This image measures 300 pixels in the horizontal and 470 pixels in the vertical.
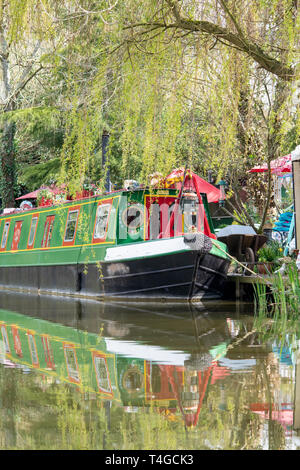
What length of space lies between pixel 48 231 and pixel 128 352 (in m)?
9.76

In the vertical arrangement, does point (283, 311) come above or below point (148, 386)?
above

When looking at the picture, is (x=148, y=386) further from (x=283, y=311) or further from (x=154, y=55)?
(x=283, y=311)

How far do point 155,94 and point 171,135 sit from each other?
389 mm

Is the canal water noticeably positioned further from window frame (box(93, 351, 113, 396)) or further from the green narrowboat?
the green narrowboat

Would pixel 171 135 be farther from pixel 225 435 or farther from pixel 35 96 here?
pixel 35 96

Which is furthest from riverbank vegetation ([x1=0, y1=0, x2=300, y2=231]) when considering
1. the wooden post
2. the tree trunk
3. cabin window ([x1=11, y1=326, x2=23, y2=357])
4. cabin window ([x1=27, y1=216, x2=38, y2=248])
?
the tree trunk

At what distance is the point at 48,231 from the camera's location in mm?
16312

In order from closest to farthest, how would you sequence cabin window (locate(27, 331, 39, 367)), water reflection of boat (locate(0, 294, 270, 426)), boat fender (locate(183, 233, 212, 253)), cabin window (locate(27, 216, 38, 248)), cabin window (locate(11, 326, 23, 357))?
water reflection of boat (locate(0, 294, 270, 426)), cabin window (locate(27, 331, 39, 367)), cabin window (locate(11, 326, 23, 357)), boat fender (locate(183, 233, 212, 253)), cabin window (locate(27, 216, 38, 248))

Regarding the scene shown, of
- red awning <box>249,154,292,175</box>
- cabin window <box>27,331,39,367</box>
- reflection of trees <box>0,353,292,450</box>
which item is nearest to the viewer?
reflection of trees <box>0,353,292,450</box>

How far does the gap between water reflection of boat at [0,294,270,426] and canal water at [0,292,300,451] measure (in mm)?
10

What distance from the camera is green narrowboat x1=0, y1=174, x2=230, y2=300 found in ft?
40.5

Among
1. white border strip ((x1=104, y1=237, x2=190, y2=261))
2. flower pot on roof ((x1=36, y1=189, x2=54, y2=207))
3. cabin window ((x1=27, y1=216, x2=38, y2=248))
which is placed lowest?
white border strip ((x1=104, y1=237, x2=190, y2=261))

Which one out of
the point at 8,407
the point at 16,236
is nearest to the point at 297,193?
the point at 8,407

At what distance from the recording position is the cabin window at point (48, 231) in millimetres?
16219
